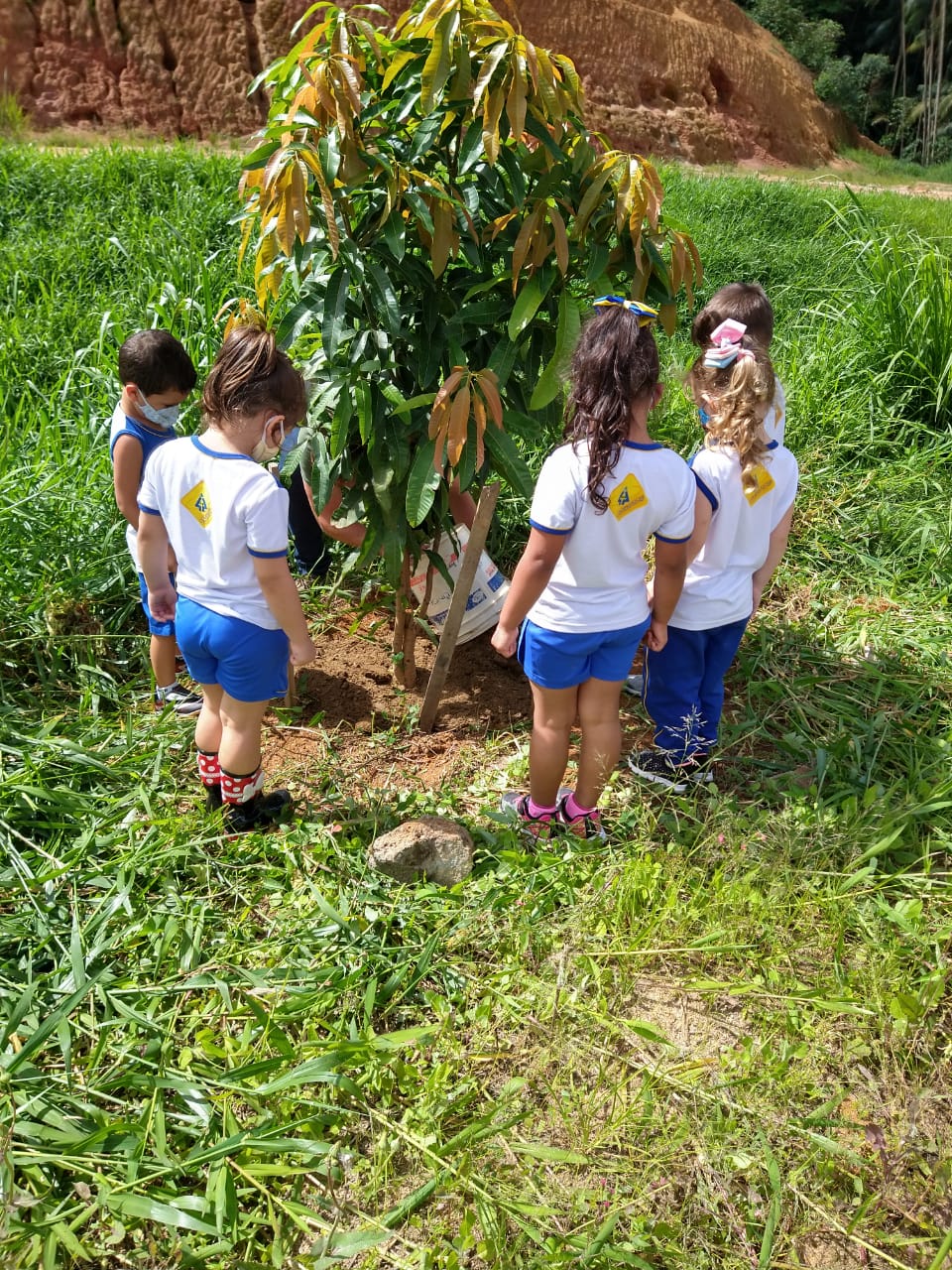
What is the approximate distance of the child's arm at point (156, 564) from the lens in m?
2.41

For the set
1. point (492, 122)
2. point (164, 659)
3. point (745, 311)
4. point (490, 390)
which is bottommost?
point (164, 659)

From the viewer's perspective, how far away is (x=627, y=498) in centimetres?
208

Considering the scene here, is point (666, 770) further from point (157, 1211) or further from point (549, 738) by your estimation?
point (157, 1211)

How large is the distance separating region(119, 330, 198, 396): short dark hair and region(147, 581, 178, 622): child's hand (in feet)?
1.99

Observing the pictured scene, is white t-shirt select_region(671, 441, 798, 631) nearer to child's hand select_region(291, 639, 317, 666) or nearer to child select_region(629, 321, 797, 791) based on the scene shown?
child select_region(629, 321, 797, 791)

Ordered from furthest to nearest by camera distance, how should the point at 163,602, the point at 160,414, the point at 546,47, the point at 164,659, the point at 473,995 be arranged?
the point at 546,47 < the point at 164,659 < the point at 160,414 < the point at 163,602 < the point at 473,995

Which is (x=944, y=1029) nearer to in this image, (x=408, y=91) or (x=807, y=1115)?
(x=807, y=1115)

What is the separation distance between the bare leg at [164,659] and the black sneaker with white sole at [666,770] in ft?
4.93

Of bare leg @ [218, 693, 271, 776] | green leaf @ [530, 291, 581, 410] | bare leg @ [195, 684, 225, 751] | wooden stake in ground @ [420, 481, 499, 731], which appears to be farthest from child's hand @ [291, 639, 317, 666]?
green leaf @ [530, 291, 581, 410]

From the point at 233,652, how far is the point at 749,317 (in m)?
1.66

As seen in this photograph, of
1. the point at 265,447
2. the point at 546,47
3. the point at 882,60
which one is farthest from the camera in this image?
the point at 882,60

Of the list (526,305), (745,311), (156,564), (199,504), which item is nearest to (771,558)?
(745,311)

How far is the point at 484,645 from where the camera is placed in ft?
11.2

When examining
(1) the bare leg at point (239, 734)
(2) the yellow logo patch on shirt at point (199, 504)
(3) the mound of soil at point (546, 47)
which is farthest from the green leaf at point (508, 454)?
(3) the mound of soil at point (546, 47)
